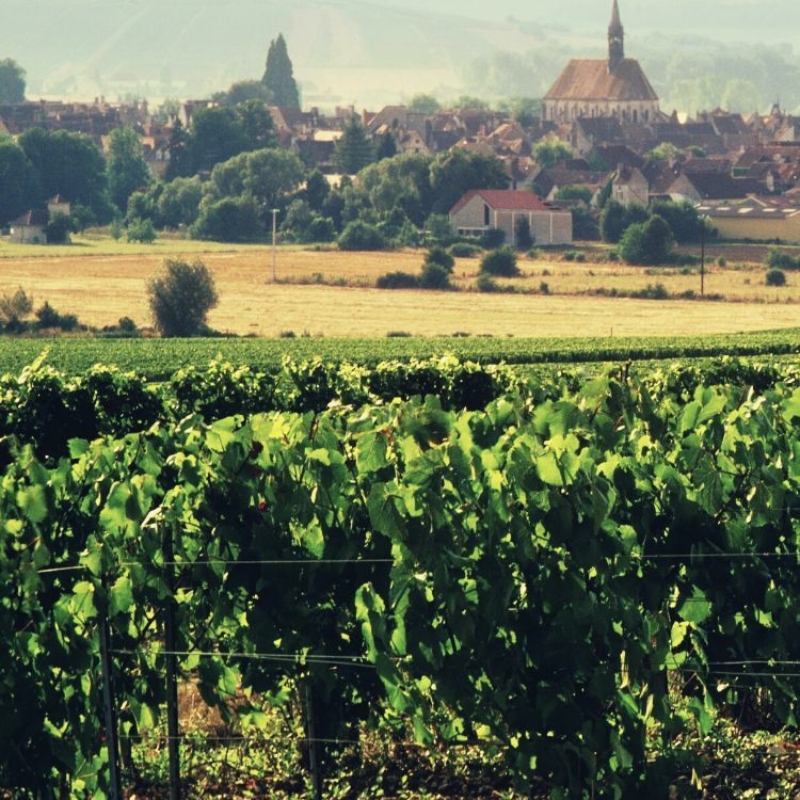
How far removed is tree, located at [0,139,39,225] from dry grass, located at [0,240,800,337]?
102ft

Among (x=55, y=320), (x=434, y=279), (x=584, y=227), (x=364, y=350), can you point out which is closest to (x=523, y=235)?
(x=584, y=227)

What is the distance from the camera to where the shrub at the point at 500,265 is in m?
124

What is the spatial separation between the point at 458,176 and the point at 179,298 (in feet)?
277

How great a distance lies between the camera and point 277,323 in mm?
94500

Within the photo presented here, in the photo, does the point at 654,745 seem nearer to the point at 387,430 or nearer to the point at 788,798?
the point at 788,798

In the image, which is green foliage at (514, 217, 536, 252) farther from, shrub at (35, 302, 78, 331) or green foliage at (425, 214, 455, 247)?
shrub at (35, 302, 78, 331)

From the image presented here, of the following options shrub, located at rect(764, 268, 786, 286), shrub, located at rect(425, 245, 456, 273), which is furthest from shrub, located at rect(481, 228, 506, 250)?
shrub, located at rect(764, 268, 786, 286)

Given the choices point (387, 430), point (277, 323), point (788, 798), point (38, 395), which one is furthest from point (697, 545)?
point (277, 323)

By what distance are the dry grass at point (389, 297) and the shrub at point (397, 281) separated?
102 centimetres

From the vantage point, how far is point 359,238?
150m

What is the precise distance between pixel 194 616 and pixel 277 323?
80569 mm

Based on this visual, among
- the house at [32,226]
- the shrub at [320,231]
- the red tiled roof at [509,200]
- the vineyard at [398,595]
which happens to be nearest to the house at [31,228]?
the house at [32,226]

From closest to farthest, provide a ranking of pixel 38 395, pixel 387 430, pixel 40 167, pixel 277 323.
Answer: pixel 387 430
pixel 38 395
pixel 277 323
pixel 40 167

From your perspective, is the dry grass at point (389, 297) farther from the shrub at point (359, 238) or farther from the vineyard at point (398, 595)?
the vineyard at point (398, 595)
